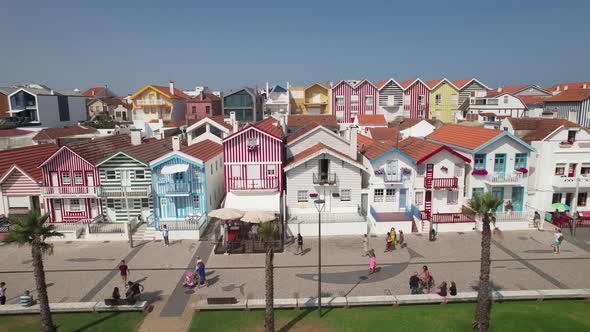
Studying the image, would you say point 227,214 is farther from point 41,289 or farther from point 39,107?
point 39,107

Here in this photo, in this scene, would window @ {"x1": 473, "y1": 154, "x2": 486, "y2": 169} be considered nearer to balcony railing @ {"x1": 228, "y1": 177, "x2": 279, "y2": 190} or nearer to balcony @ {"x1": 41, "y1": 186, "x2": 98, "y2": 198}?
balcony railing @ {"x1": 228, "y1": 177, "x2": 279, "y2": 190}

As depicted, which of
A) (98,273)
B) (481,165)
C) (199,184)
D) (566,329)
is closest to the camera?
(566,329)

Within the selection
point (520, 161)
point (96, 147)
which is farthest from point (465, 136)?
point (96, 147)

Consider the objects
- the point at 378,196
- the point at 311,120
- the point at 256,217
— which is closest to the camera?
the point at 256,217

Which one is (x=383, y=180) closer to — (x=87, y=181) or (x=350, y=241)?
(x=350, y=241)

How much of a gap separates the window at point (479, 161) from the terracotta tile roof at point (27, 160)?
34.8m

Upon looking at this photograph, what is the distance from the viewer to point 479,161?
3067 cm

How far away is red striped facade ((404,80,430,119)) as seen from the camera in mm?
63787

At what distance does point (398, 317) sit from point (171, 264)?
1394 centimetres

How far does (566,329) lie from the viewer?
16.1m

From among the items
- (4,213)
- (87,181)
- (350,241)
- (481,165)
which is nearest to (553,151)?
(481,165)

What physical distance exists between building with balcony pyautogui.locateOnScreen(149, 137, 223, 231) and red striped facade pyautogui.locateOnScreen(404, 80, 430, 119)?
1747 inches

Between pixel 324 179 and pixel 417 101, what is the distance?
4114cm

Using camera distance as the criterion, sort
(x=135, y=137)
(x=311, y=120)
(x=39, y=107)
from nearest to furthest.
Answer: (x=135, y=137), (x=311, y=120), (x=39, y=107)
